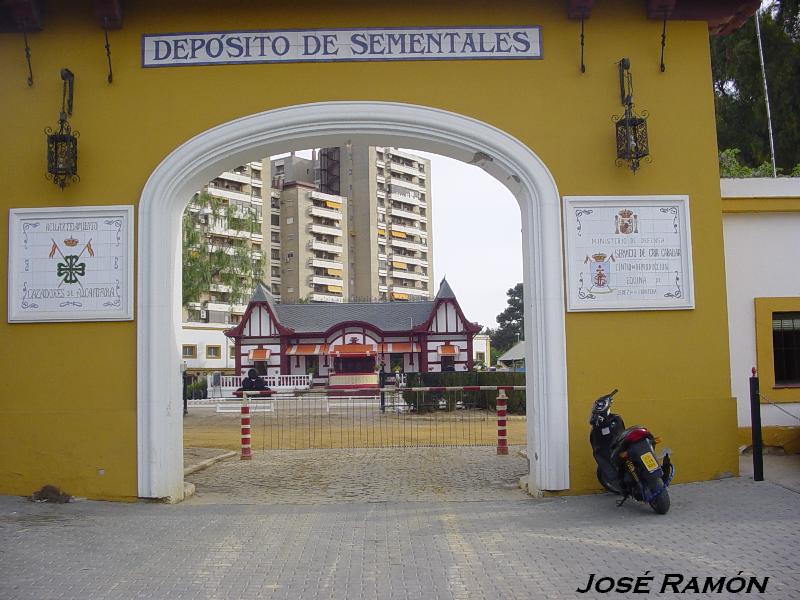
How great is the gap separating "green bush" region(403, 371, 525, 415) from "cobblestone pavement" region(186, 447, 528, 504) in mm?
9973

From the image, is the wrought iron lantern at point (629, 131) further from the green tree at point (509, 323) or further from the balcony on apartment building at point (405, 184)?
the balcony on apartment building at point (405, 184)

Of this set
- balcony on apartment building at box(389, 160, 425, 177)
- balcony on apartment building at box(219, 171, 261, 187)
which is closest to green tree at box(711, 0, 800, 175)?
balcony on apartment building at box(219, 171, 261, 187)

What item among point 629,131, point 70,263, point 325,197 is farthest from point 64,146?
point 325,197

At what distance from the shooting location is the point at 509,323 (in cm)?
8019

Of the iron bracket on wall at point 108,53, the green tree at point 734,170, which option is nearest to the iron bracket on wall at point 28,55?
the iron bracket on wall at point 108,53

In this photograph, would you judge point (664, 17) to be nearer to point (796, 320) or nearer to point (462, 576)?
point (796, 320)

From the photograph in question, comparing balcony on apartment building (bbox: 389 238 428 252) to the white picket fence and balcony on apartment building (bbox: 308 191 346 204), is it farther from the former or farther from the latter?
the white picket fence

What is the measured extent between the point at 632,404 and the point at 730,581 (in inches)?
138

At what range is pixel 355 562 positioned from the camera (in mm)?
6031

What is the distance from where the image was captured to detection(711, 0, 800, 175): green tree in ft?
86.3

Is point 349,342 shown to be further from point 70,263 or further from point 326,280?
Result: point 326,280

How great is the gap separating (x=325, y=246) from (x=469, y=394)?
63397 millimetres

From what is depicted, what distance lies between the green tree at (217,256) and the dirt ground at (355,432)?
253 inches

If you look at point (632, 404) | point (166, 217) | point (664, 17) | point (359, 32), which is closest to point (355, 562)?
point (632, 404)
